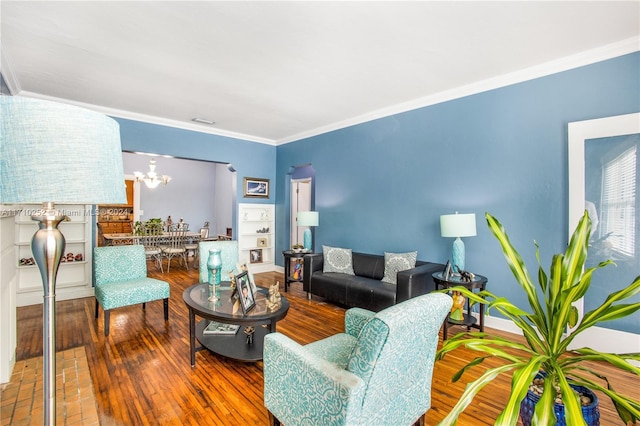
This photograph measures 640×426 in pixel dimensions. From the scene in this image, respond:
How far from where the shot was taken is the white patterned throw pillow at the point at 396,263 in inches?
153

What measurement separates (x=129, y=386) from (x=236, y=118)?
3929mm

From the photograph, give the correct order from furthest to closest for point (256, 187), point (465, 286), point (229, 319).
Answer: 1. point (256, 187)
2. point (465, 286)
3. point (229, 319)

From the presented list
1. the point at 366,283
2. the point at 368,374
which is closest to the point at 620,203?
the point at 366,283

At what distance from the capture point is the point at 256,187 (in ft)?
20.7

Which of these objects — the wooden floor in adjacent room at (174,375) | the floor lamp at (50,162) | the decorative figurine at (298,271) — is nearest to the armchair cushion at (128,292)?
the wooden floor in adjacent room at (174,375)

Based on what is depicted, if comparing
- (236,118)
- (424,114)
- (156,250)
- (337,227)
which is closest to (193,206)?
(156,250)

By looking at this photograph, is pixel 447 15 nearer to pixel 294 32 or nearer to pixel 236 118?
pixel 294 32

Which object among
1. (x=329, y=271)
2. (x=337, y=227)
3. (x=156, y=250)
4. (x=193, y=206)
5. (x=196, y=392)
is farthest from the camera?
(x=193, y=206)

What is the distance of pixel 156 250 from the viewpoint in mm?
6352

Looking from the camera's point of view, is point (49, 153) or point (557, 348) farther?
point (557, 348)

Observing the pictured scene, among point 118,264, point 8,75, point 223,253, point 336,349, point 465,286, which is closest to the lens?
point 336,349

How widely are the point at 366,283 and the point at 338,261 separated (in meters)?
0.80

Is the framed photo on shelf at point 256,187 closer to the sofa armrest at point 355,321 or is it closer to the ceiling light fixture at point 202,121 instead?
the ceiling light fixture at point 202,121

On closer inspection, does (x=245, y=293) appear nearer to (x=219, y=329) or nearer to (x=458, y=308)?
(x=219, y=329)
